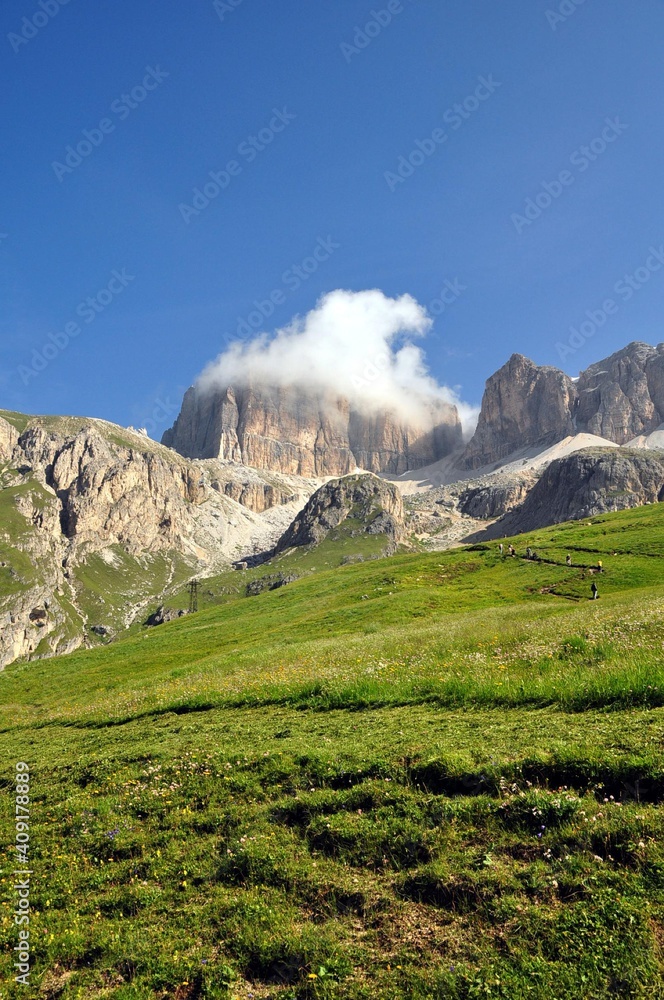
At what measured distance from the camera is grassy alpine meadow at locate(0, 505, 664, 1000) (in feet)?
21.9

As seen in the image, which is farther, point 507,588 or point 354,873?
point 507,588

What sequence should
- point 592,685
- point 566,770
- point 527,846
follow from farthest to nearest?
point 592,685 < point 566,770 < point 527,846

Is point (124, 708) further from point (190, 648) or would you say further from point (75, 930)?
point (190, 648)

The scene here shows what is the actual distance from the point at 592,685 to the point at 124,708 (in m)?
19.8

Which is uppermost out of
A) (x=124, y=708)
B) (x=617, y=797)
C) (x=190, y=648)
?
(x=617, y=797)

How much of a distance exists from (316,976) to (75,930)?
460 cm

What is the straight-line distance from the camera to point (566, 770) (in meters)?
9.45

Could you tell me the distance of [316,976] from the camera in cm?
680

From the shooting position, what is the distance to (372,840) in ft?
29.8

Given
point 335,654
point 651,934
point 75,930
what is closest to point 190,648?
point 335,654

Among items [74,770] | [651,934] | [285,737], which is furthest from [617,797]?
[74,770]

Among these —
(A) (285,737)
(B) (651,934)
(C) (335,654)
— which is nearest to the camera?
(B) (651,934)

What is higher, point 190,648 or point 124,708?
point 124,708

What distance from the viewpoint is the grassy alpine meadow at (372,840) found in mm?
6684
